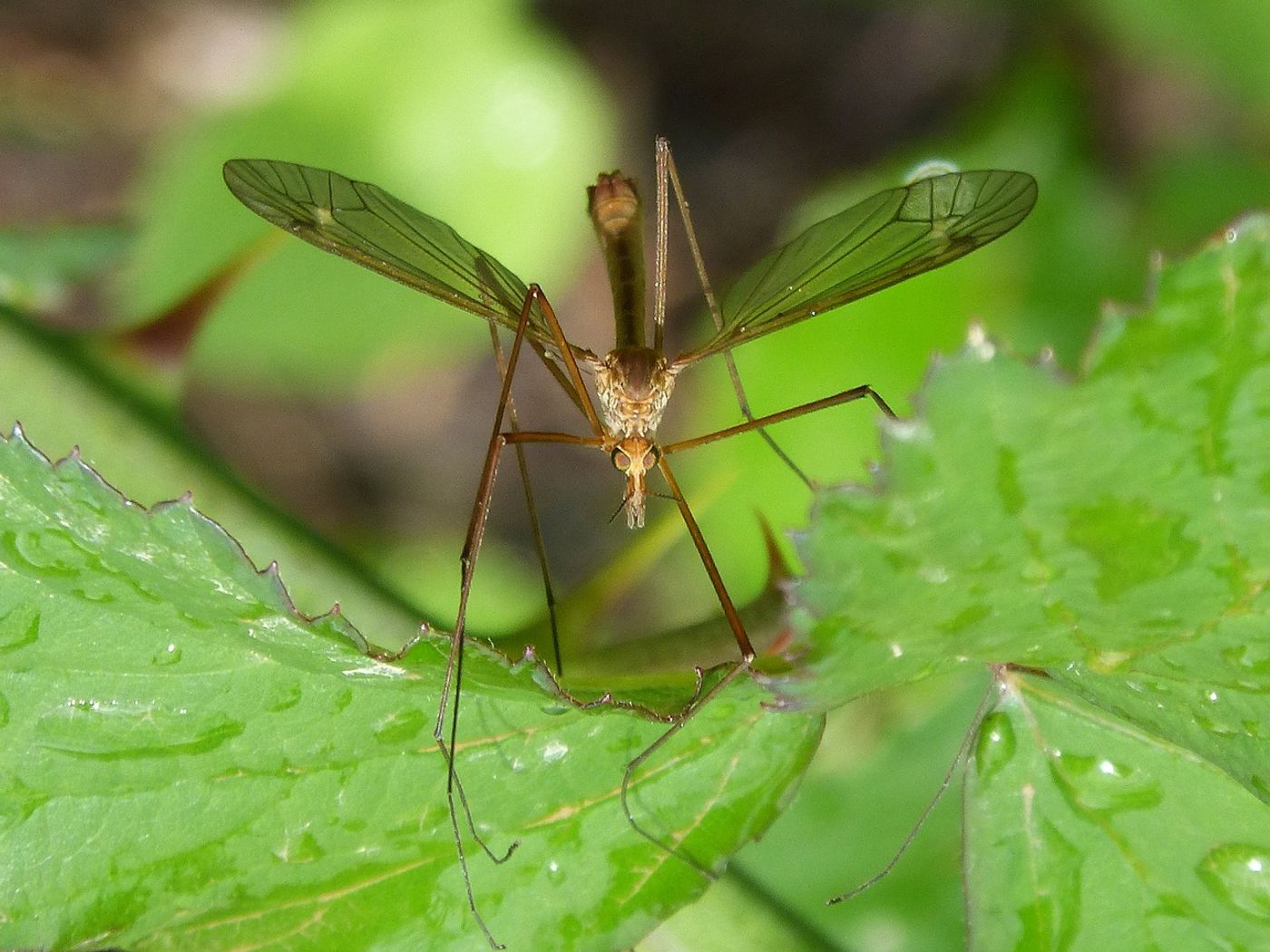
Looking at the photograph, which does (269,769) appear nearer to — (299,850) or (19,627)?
(299,850)

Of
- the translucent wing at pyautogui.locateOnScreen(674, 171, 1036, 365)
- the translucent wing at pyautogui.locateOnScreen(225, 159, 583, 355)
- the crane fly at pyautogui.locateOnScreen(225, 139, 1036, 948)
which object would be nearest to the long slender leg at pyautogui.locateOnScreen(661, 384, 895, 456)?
the crane fly at pyautogui.locateOnScreen(225, 139, 1036, 948)

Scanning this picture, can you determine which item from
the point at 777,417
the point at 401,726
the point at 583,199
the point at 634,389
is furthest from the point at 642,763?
the point at 583,199

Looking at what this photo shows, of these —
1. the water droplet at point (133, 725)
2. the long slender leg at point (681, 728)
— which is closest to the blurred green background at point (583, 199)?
the long slender leg at point (681, 728)

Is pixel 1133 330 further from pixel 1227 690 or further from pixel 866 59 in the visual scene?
pixel 866 59

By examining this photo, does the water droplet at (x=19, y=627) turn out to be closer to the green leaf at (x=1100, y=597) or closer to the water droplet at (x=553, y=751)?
the water droplet at (x=553, y=751)

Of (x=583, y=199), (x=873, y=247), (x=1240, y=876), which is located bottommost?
(x=1240, y=876)

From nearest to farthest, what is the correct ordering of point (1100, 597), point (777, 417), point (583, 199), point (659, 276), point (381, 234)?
1. point (1100, 597)
2. point (777, 417)
3. point (381, 234)
4. point (659, 276)
5. point (583, 199)
